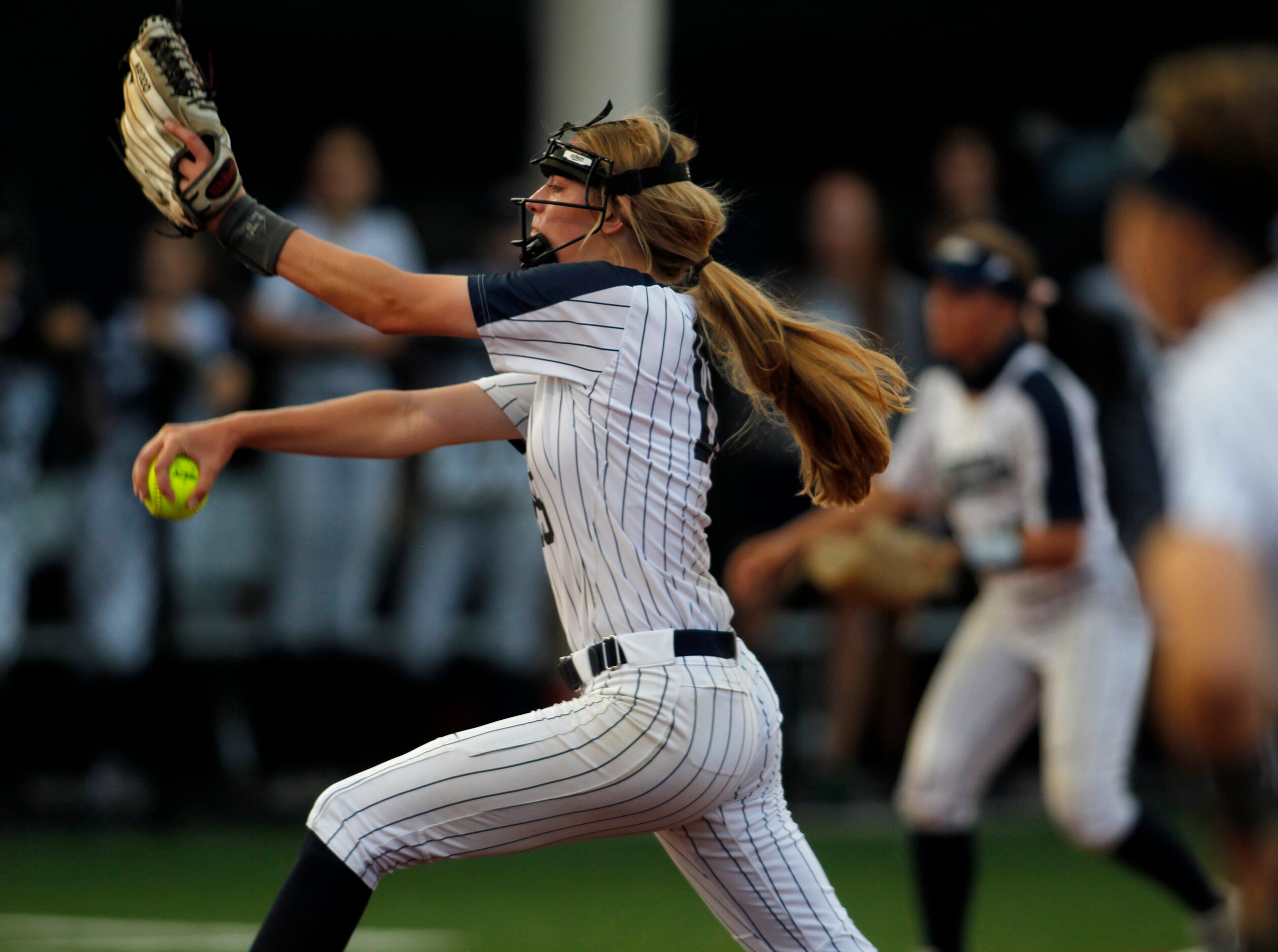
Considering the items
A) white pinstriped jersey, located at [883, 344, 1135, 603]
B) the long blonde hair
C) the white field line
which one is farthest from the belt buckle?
the white field line

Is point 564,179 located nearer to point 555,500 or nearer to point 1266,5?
point 555,500

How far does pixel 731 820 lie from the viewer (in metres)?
3.25

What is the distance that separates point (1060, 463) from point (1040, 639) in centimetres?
57

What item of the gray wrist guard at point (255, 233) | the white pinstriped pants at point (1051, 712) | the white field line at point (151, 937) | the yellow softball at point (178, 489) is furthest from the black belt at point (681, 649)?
the white field line at point (151, 937)

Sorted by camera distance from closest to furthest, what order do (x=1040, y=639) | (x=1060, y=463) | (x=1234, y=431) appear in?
(x=1234, y=431) < (x=1060, y=463) < (x=1040, y=639)

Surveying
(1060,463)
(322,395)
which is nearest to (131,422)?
(322,395)

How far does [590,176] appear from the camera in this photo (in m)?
3.37

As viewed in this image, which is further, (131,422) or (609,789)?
(131,422)

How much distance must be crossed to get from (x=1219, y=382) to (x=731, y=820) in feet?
4.89

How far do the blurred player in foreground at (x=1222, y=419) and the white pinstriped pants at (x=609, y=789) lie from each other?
43.1 inches

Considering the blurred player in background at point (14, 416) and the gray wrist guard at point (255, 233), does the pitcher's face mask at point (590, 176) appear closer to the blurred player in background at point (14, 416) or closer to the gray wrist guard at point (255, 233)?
the gray wrist guard at point (255, 233)

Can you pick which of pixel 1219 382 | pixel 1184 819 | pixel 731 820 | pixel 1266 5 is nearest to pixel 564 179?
pixel 731 820

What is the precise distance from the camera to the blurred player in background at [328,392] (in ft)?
25.8

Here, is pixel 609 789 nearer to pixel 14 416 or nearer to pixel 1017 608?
pixel 1017 608
